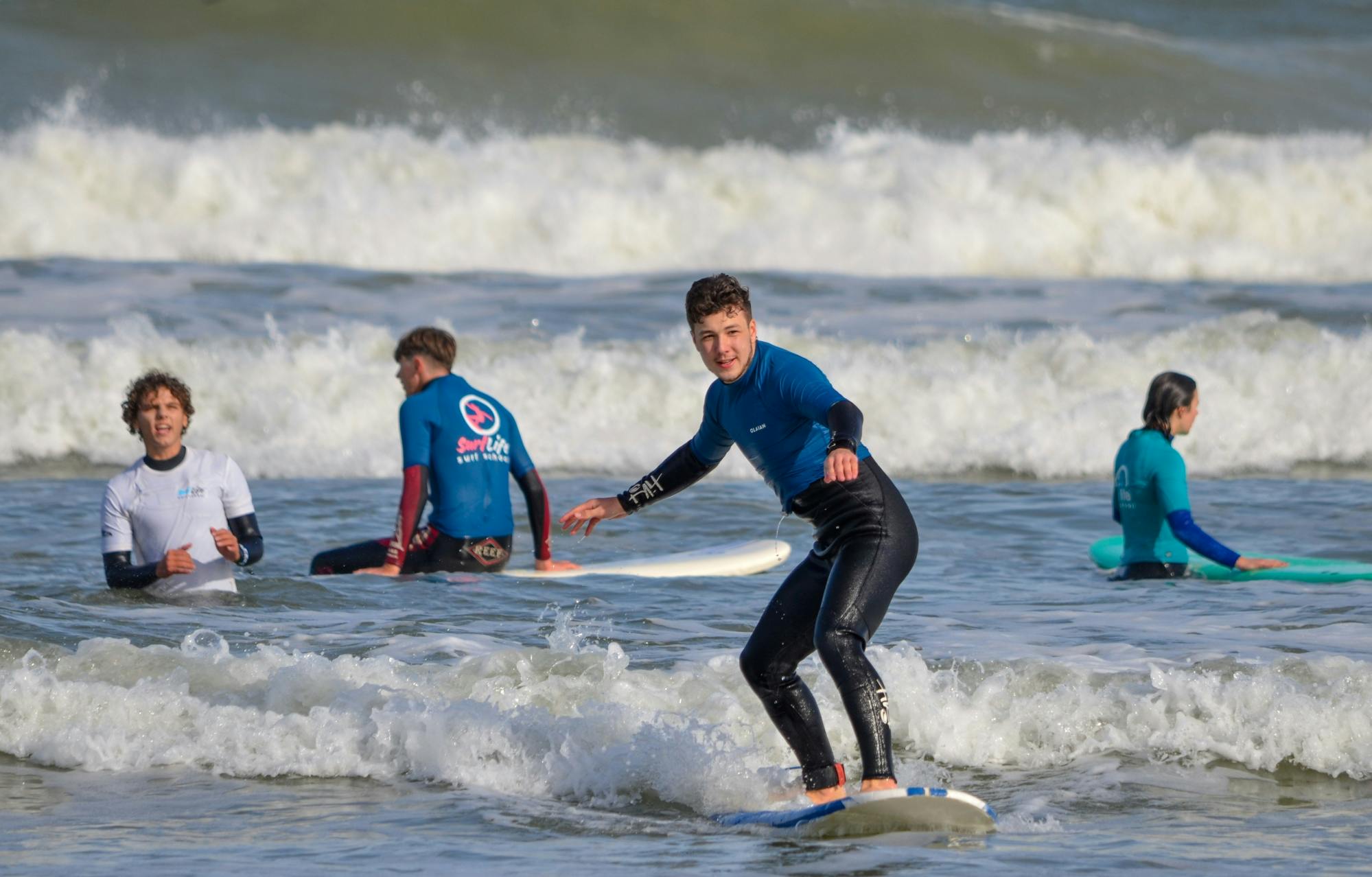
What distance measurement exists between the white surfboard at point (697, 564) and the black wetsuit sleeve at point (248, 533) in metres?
1.95

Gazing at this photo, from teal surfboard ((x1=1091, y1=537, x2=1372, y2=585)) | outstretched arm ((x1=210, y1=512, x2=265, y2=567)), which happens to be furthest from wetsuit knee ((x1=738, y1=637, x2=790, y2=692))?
teal surfboard ((x1=1091, y1=537, x2=1372, y2=585))

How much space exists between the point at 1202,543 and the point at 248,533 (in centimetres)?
472

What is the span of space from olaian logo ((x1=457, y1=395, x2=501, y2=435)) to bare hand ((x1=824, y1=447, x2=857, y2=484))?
14.2 ft

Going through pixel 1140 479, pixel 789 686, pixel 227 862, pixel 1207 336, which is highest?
pixel 1207 336

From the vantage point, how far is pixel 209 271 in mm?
18891

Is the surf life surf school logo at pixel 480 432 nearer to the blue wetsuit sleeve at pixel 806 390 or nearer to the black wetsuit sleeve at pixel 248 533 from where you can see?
the black wetsuit sleeve at pixel 248 533

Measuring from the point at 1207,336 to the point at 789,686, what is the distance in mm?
12168

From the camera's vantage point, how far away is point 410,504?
8328 mm

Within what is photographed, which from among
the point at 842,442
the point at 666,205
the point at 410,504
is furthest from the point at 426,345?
the point at 666,205

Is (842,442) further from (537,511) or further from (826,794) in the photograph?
(537,511)

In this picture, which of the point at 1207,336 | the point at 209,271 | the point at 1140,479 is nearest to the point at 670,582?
the point at 1140,479

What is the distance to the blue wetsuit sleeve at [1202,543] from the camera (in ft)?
26.2

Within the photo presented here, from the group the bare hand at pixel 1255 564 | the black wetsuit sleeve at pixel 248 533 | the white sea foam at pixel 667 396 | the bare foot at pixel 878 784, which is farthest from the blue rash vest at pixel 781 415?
the white sea foam at pixel 667 396

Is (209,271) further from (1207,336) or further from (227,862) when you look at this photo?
(227,862)
